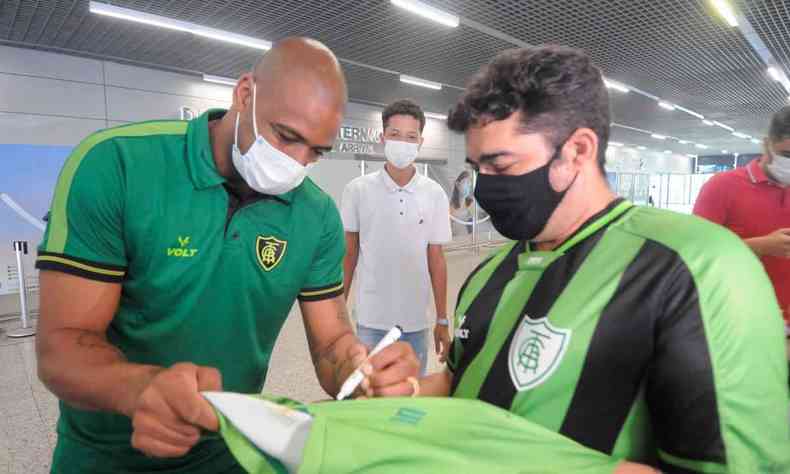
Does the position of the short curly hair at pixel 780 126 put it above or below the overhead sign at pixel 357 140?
below

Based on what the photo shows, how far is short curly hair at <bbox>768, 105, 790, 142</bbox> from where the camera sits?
6.68ft

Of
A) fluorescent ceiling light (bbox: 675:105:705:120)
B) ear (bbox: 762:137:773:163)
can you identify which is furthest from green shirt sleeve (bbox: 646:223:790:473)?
fluorescent ceiling light (bbox: 675:105:705:120)

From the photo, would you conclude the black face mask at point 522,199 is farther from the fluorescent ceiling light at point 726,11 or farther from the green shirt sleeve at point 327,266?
the fluorescent ceiling light at point 726,11

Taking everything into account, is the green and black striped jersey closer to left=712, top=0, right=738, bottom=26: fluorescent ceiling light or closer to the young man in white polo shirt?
the young man in white polo shirt

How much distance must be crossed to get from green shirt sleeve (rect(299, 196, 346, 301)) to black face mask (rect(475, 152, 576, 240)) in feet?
Answer: 1.60

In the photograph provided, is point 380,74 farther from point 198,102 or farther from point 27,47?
point 27,47

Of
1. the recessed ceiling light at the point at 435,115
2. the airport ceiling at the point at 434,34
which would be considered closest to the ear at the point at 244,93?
the airport ceiling at the point at 434,34

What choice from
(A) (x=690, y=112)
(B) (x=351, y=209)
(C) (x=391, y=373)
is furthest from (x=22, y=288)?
(A) (x=690, y=112)

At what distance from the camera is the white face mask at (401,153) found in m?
2.62

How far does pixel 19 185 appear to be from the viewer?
17.9 feet

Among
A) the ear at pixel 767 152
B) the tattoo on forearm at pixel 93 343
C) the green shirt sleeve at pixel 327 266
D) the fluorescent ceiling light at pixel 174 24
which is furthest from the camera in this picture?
the fluorescent ceiling light at pixel 174 24

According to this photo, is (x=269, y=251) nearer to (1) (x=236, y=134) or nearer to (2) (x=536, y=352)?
(1) (x=236, y=134)

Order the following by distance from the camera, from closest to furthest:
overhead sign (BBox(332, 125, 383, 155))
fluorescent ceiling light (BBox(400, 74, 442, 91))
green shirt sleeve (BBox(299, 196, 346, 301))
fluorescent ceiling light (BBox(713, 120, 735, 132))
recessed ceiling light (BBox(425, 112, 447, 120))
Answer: green shirt sleeve (BBox(299, 196, 346, 301)) → fluorescent ceiling light (BBox(400, 74, 442, 91)) → overhead sign (BBox(332, 125, 383, 155)) → recessed ceiling light (BBox(425, 112, 447, 120)) → fluorescent ceiling light (BBox(713, 120, 735, 132))

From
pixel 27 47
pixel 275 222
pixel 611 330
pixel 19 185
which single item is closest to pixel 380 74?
pixel 27 47
